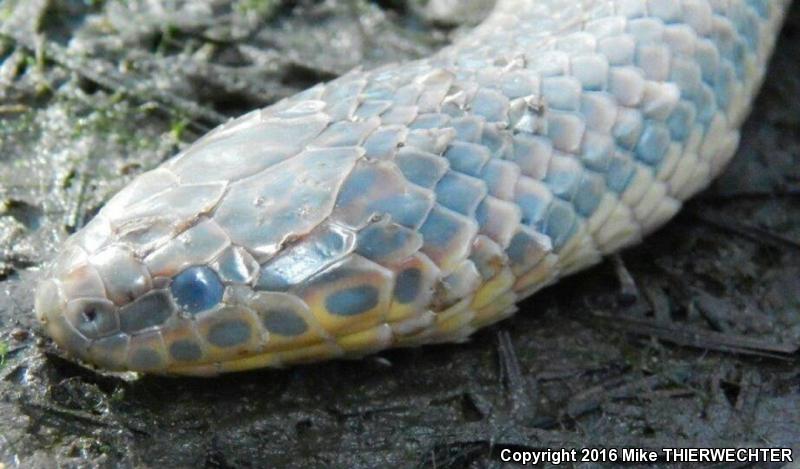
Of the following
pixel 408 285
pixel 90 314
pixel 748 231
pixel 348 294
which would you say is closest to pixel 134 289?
pixel 90 314

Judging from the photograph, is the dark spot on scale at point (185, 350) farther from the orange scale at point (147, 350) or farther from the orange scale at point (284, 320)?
the orange scale at point (284, 320)

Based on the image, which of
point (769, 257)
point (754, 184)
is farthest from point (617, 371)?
A: point (754, 184)

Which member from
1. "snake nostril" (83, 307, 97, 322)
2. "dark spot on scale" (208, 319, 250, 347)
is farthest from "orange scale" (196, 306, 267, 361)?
"snake nostril" (83, 307, 97, 322)

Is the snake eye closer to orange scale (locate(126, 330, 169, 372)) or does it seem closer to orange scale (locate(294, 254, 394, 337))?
orange scale (locate(126, 330, 169, 372))

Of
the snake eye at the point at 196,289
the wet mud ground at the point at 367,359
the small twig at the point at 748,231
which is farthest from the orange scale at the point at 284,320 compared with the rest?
the small twig at the point at 748,231

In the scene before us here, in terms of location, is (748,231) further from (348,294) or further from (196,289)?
(196,289)

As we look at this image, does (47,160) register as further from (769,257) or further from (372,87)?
(769,257)

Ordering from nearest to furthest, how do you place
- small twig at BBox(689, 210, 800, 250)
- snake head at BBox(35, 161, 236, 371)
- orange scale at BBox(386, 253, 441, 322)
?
snake head at BBox(35, 161, 236, 371) → orange scale at BBox(386, 253, 441, 322) → small twig at BBox(689, 210, 800, 250)
